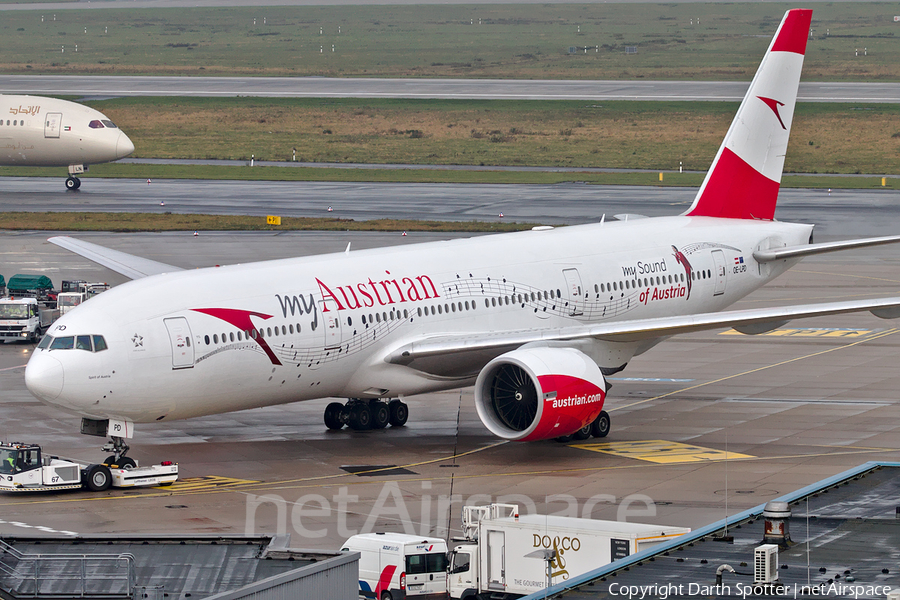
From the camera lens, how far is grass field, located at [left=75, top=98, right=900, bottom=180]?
111 m

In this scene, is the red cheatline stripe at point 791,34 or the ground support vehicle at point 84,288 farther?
the ground support vehicle at point 84,288

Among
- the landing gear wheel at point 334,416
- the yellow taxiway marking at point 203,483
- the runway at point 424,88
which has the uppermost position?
the runway at point 424,88

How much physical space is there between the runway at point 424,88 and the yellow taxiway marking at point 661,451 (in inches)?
4228

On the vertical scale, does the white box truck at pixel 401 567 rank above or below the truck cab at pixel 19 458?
below

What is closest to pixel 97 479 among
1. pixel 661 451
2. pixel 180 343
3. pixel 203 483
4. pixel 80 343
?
pixel 203 483

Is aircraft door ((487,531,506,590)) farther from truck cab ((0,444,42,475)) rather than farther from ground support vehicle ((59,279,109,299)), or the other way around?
ground support vehicle ((59,279,109,299))

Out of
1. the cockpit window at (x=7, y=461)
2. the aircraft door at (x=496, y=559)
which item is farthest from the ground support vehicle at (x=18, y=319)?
the aircraft door at (x=496, y=559)

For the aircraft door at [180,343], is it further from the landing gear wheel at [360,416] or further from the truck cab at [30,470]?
the landing gear wheel at [360,416]

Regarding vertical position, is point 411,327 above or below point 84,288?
below

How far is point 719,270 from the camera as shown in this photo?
45000 mm

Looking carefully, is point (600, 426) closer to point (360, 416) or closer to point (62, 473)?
point (360, 416)

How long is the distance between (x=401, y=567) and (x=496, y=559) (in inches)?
68.7

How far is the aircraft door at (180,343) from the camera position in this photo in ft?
109

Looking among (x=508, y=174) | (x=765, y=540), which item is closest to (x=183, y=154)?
(x=508, y=174)
